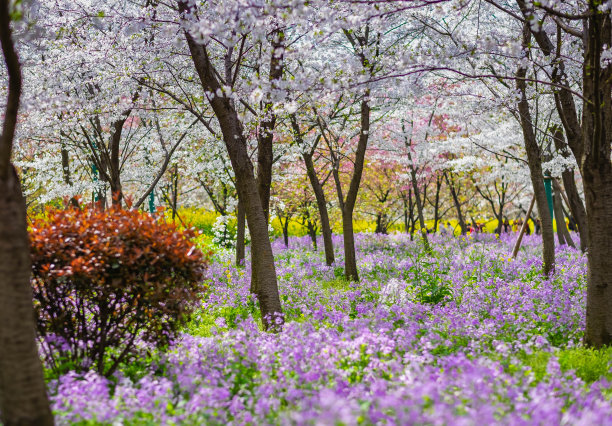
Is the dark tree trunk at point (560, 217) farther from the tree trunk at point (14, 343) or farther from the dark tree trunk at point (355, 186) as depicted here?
the tree trunk at point (14, 343)

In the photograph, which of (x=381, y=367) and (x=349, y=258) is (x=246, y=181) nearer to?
(x=381, y=367)

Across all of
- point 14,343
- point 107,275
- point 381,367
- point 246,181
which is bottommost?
point 381,367

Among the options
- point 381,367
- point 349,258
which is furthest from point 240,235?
point 381,367

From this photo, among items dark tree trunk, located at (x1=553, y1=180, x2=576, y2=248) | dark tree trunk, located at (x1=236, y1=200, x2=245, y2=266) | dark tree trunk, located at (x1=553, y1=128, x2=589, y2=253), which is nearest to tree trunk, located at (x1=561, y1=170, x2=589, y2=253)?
dark tree trunk, located at (x1=553, y1=128, x2=589, y2=253)

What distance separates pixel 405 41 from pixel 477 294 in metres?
7.14

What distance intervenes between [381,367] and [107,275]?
285 cm

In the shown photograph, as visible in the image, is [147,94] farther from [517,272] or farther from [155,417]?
[155,417]

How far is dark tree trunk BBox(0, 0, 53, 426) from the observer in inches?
133

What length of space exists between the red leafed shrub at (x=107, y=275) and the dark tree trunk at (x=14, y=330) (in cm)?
134

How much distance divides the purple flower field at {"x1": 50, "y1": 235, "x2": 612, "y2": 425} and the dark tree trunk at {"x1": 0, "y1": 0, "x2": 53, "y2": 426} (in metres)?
0.44

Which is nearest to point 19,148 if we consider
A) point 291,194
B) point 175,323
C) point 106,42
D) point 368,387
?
point 106,42

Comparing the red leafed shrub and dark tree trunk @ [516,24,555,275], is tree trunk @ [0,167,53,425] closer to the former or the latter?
the red leafed shrub

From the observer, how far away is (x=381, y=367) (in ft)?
15.8

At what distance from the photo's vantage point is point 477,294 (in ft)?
28.1
